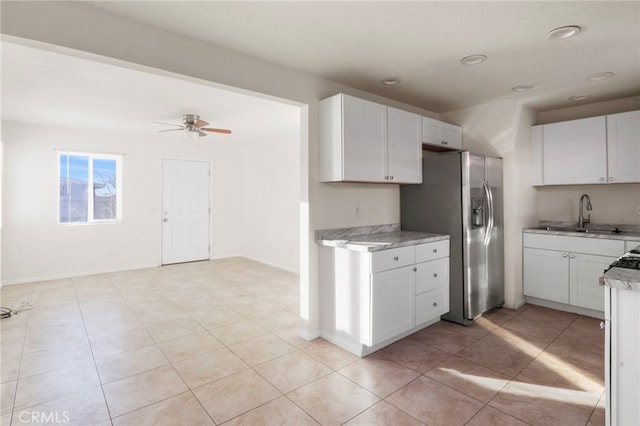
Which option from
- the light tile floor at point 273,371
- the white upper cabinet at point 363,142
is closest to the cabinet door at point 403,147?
the white upper cabinet at point 363,142

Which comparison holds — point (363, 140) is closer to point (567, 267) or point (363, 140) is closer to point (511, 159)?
point (511, 159)

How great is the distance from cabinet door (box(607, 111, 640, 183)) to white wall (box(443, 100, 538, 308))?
75cm

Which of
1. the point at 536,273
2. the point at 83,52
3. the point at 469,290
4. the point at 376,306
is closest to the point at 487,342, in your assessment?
the point at 469,290

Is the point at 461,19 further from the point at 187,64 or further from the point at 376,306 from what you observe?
the point at 376,306

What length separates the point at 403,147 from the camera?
10.8 feet

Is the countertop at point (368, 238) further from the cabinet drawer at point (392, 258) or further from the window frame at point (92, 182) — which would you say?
the window frame at point (92, 182)

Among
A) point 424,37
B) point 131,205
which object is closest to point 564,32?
point 424,37

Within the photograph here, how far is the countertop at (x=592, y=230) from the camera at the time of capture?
10.8 ft

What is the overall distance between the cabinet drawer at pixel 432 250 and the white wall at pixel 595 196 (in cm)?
191

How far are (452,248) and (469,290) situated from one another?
45 cm

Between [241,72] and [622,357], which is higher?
[241,72]

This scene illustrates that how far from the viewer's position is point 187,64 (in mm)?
2248

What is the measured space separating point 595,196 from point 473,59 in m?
2.58

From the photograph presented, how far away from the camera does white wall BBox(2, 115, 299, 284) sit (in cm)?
507
